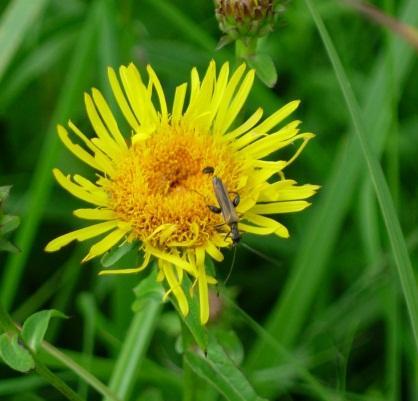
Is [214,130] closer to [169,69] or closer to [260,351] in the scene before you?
[260,351]

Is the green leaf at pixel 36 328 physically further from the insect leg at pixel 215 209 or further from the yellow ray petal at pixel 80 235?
the insect leg at pixel 215 209

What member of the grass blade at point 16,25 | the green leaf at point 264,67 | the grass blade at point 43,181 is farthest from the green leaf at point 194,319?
the grass blade at point 43,181

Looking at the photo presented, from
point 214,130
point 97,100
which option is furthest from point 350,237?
point 97,100

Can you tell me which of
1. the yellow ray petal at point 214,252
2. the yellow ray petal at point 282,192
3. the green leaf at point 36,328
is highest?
the yellow ray petal at point 282,192

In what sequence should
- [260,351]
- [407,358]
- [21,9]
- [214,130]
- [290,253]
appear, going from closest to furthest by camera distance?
1. [214,130]
2. [21,9]
3. [260,351]
4. [407,358]
5. [290,253]

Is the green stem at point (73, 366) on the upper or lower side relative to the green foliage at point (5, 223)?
lower

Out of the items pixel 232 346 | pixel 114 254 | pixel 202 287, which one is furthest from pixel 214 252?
pixel 232 346
